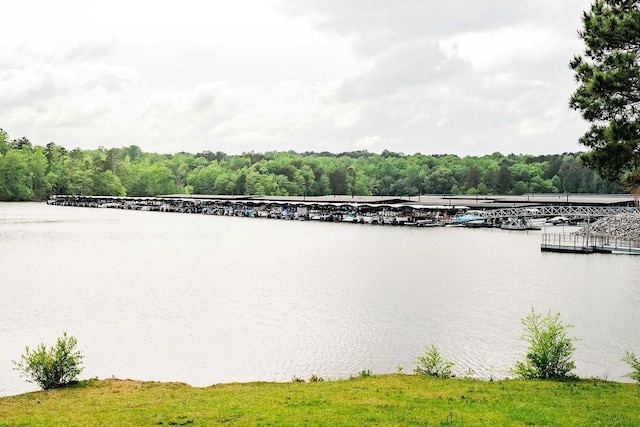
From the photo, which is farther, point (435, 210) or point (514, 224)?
point (435, 210)

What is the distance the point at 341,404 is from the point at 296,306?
17.3 metres

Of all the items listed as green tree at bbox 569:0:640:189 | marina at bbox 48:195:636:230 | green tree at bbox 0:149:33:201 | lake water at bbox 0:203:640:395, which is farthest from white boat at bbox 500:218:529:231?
green tree at bbox 0:149:33:201

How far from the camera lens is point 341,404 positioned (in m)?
13.2

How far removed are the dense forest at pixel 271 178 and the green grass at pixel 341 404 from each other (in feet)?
439

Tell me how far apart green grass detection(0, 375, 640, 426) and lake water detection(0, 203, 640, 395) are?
3.16 meters

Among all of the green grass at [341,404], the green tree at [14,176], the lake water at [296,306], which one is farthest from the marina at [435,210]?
the green grass at [341,404]

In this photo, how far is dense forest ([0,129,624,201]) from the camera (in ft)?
472

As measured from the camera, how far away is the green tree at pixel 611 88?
629 inches

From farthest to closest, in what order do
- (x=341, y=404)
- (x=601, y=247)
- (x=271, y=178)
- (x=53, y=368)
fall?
(x=271, y=178)
(x=601, y=247)
(x=53, y=368)
(x=341, y=404)

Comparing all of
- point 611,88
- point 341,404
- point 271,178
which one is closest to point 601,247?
point 611,88

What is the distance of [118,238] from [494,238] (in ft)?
131

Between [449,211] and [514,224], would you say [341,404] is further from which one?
[449,211]

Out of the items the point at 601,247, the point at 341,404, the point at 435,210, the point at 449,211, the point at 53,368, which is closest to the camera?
the point at 341,404

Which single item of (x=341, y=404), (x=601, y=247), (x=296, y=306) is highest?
(x=601, y=247)
